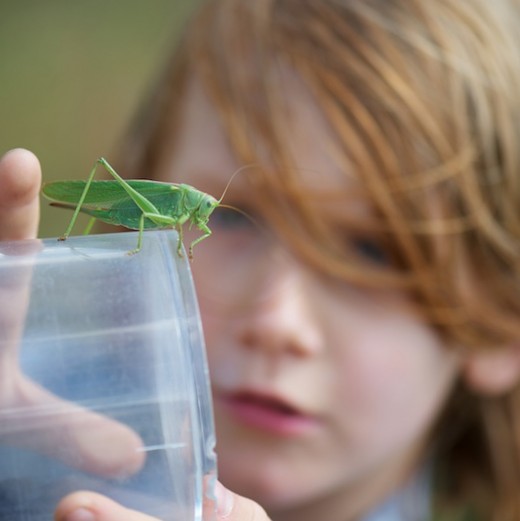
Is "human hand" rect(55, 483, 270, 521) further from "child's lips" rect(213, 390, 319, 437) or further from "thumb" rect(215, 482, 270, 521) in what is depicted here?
"child's lips" rect(213, 390, 319, 437)

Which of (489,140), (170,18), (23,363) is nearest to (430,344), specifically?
(489,140)

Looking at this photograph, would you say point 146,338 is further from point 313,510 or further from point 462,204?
point 313,510

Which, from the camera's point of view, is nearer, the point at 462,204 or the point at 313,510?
the point at 462,204

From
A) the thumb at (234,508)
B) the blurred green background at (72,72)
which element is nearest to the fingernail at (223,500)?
the thumb at (234,508)

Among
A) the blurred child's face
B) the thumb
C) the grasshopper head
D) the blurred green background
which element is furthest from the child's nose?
the blurred green background

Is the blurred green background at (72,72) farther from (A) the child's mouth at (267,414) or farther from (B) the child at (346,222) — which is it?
(A) the child's mouth at (267,414)

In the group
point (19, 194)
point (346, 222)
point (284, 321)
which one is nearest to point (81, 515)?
point (19, 194)

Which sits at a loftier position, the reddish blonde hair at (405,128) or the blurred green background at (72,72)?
the reddish blonde hair at (405,128)
